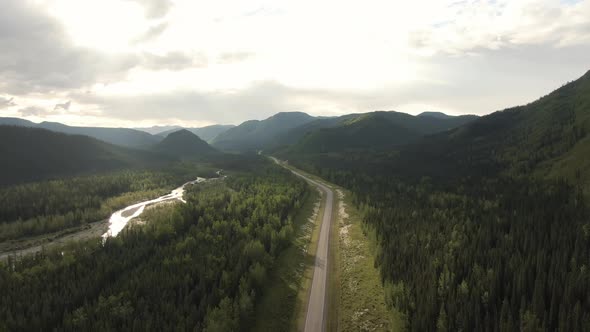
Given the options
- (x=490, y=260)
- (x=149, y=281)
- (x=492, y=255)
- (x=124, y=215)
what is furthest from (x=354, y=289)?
(x=124, y=215)

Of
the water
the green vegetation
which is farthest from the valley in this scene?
the water

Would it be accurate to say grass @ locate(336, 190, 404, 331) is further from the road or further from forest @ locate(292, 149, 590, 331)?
the road

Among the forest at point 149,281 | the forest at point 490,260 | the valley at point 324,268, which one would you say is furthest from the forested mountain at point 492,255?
the forest at point 149,281

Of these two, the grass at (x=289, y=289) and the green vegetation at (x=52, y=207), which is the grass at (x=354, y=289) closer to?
the grass at (x=289, y=289)

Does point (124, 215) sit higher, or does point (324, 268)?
point (324, 268)

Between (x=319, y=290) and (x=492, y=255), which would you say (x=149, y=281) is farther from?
(x=492, y=255)
